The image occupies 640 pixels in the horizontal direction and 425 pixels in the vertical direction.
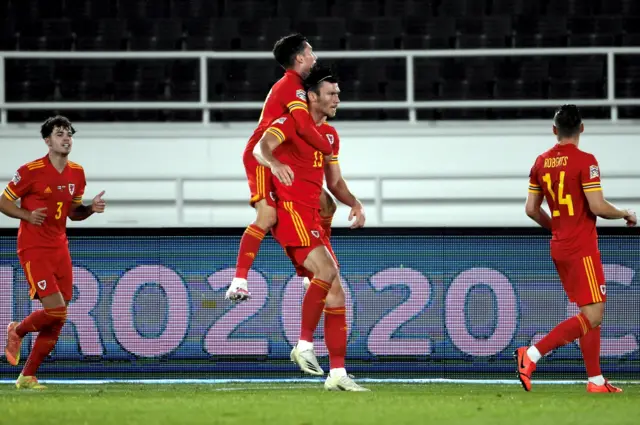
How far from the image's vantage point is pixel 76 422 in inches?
223

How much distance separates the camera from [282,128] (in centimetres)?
756

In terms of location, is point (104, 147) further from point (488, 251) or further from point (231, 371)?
point (488, 251)

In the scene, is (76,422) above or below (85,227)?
below

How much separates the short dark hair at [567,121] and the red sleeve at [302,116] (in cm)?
150

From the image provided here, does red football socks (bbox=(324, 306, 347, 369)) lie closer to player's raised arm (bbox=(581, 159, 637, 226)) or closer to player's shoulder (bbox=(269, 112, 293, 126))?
player's shoulder (bbox=(269, 112, 293, 126))

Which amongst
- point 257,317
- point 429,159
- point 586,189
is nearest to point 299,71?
point 586,189

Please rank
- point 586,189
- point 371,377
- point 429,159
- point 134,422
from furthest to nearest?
1. point 429,159
2. point 371,377
3. point 586,189
4. point 134,422

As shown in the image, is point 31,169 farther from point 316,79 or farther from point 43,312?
point 316,79

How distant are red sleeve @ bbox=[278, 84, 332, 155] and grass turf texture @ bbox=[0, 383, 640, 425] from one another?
1578 millimetres

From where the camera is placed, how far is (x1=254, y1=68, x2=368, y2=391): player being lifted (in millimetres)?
7500

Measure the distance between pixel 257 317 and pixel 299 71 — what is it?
9.59 feet

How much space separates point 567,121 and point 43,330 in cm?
402

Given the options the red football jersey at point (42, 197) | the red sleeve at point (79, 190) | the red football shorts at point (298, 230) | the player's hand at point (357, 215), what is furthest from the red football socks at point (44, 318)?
the player's hand at point (357, 215)

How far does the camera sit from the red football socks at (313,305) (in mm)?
7520
